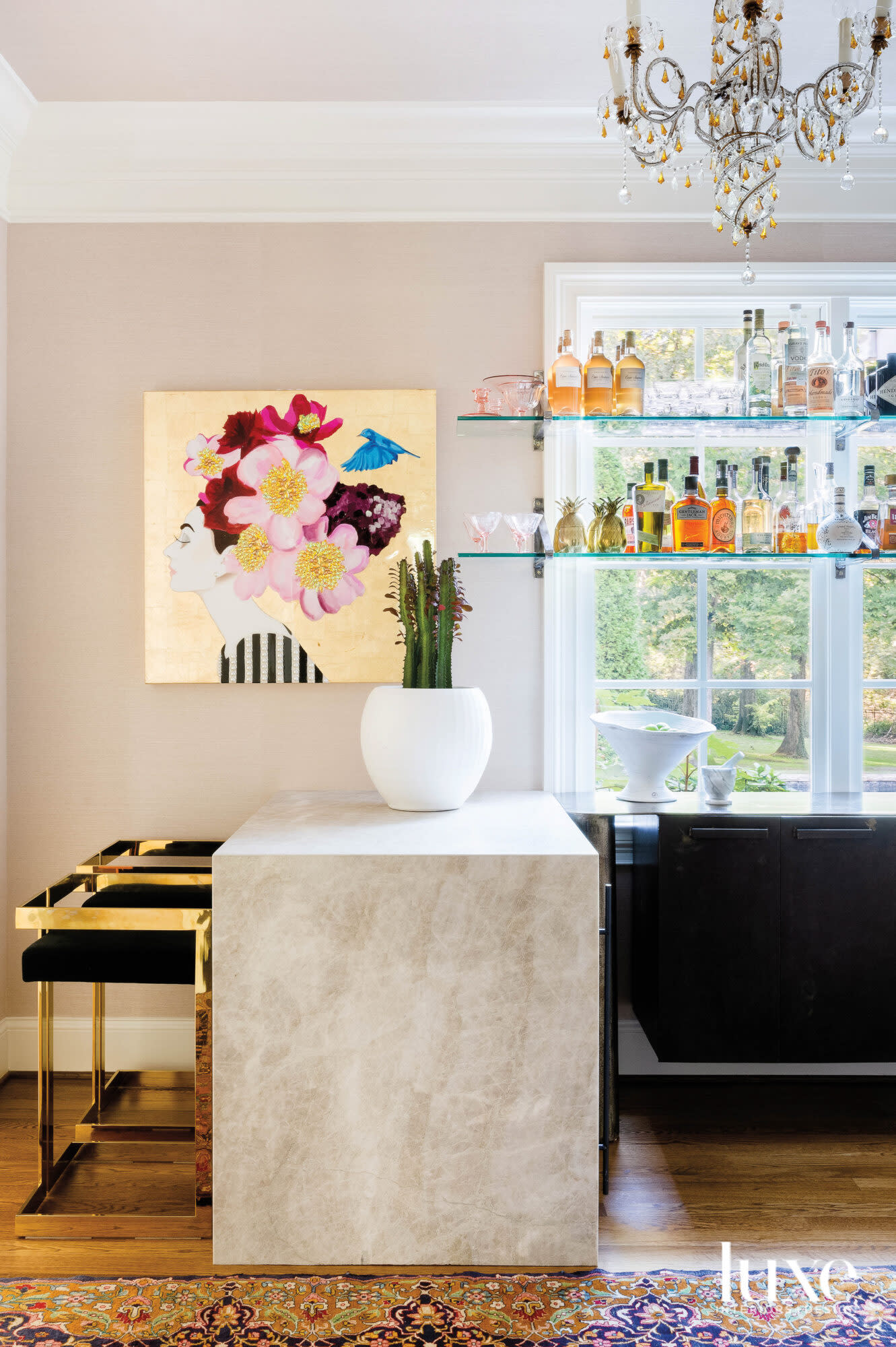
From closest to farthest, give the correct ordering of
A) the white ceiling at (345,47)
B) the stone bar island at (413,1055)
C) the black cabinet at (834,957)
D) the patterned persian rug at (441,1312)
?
the patterned persian rug at (441,1312) → the stone bar island at (413,1055) → the white ceiling at (345,47) → the black cabinet at (834,957)

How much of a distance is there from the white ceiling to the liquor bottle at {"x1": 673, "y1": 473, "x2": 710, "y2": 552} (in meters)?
1.13

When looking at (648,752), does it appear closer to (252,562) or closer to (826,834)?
(826,834)

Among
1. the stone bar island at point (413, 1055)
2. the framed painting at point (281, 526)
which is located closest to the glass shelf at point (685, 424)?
the framed painting at point (281, 526)

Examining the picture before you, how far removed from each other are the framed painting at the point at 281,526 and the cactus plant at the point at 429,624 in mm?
459

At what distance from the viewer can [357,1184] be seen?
1973mm

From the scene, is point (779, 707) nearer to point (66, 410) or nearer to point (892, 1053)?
point (892, 1053)

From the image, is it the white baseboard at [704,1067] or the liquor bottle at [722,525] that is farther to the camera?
the white baseboard at [704,1067]

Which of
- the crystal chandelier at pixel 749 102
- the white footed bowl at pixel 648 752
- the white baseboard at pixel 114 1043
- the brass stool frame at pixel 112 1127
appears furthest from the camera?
the white baseboard at pixel 114 1043

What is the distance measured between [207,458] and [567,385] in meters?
1.09

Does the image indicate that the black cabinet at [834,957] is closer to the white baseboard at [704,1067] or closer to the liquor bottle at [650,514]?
the white baseboard at [704,1067]

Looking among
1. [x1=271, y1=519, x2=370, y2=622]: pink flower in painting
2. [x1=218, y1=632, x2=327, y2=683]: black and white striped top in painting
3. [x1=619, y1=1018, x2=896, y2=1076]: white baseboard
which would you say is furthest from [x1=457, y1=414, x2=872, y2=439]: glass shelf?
[x1=619, y1=1018, x2=896, y2=1076]: white baseboard

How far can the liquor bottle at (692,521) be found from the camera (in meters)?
2.73

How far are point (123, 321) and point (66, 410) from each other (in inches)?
12.6

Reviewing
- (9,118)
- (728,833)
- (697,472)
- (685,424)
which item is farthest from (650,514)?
(9,118)
